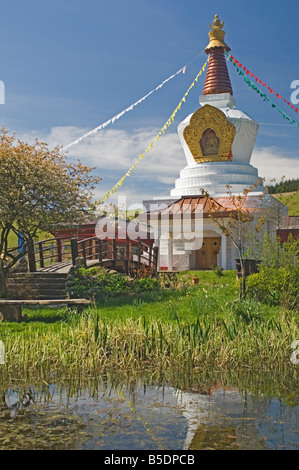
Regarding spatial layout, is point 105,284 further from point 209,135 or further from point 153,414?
point 209,135

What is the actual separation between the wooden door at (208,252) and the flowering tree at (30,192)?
653cm

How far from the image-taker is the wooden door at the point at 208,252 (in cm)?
2186

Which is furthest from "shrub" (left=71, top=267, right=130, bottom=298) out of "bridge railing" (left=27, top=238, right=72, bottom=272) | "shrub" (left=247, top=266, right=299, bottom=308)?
"shrub" (left=247, top=266, right=299, bottom=308)

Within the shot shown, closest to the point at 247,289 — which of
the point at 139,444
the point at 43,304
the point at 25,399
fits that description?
the point at 43,304

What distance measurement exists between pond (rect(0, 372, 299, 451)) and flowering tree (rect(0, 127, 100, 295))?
26.4 feet

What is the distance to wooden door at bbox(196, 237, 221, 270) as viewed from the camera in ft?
71.7

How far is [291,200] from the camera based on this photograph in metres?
49.6

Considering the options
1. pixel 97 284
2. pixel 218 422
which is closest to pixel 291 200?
pixel 97 284

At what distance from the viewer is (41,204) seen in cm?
1603

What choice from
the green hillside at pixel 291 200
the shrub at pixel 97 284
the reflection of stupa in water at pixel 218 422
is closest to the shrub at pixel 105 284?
the shrub at pixel 97 284

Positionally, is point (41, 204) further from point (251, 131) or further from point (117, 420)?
point (251, 131)

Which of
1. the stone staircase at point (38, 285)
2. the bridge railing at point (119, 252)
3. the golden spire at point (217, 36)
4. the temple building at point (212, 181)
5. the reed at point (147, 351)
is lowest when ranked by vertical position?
the reed at point (147, 351)

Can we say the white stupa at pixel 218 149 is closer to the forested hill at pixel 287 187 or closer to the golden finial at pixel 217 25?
the golden finial at pixel 217 25

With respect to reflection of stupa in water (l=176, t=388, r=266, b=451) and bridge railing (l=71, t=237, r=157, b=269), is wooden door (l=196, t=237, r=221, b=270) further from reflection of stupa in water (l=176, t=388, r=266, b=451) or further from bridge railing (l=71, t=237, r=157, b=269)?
reflection of stupa in water (l=176, t=388, r=266, b=451)
